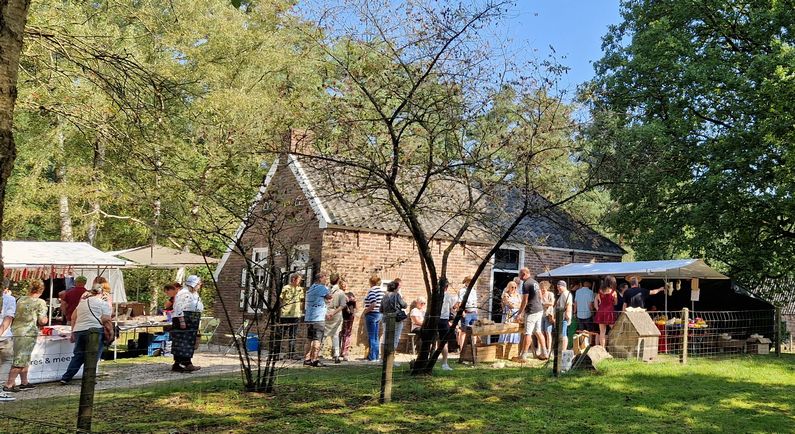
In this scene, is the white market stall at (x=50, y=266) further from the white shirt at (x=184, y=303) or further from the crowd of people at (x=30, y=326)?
the white shirt at (x=184, y=303)

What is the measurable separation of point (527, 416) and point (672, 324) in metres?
7.77

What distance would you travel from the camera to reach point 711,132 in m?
20.0

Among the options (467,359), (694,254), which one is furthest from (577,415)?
(694,254)

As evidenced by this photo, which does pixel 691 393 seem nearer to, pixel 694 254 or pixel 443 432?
pixel 443 432

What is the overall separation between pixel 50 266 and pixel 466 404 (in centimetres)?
1092

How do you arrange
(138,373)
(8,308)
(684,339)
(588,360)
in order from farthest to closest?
1. (684,339)
2. (138,373)
3. (588,360)
4. (8,308)

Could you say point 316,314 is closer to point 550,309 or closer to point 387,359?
point 387,359

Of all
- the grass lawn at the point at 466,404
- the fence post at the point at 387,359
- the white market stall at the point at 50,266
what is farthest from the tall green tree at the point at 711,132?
the white market stall at the point at 50,266

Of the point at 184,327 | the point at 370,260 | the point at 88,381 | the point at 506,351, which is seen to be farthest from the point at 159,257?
the point at 88,381

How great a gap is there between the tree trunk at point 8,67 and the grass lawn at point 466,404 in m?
4.44

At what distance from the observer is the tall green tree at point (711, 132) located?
58.5ft

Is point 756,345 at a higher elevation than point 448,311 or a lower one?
lower

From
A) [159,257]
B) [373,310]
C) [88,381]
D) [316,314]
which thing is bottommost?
[88,381]

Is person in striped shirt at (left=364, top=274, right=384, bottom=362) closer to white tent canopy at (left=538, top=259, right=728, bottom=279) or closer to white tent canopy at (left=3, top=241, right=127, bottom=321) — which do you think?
white tent canopy at (left=3, top=241, right=127, bottom=321)
